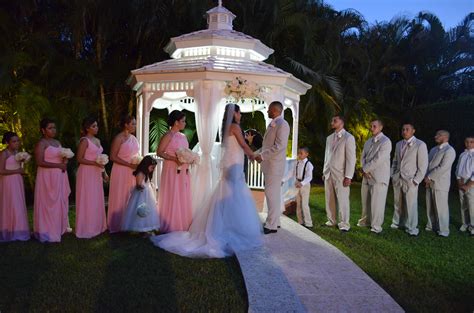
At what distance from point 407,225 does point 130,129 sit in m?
5.68

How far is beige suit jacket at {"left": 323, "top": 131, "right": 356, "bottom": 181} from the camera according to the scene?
26.6ft

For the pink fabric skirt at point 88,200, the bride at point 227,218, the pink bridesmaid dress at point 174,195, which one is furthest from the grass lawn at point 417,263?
the pink fabric skirt at point 88,200

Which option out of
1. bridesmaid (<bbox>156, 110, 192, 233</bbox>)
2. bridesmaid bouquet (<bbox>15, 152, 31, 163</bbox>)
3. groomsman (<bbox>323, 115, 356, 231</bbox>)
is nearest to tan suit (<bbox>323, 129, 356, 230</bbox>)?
groomsman (<bbox>323, 115, 356, 231</bbox>)

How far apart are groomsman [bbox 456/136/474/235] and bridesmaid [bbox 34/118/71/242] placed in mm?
7955

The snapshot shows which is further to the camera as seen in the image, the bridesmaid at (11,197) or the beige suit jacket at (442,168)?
the beige suit jacket at (442,168)

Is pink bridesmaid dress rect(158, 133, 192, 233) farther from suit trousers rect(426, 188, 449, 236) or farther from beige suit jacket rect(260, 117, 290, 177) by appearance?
Result: suit trousers rect(426, 188, 449, 236)

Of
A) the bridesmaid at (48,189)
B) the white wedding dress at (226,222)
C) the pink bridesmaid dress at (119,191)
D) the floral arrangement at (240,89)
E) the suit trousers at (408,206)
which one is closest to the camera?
the white wedding dress at (226,222)

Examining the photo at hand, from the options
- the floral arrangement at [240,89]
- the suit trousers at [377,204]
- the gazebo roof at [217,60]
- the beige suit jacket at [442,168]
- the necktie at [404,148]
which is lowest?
the suit trousers at [377,204]

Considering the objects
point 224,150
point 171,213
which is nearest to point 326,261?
point 224,150

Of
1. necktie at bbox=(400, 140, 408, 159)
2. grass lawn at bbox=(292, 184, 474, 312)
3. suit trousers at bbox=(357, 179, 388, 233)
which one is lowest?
grass lawn at bbox=(292, 184, 474, 312)

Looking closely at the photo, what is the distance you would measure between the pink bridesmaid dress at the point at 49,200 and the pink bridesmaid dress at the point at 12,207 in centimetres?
29

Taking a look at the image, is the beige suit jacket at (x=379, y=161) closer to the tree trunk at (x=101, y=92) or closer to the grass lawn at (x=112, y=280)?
the grass lawn at (x=112, y=280)

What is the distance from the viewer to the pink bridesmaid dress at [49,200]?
679 cm

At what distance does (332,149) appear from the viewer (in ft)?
27.5
